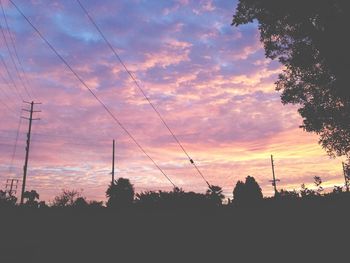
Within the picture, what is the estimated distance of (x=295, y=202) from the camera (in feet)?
50.2

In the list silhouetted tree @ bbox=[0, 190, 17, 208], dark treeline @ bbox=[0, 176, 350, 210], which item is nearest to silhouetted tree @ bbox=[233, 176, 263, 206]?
dark treeline @ bbox=[0, 176, 350, 210]

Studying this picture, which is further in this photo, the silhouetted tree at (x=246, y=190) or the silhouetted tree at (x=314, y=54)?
the silhouetted tree at (x=246, y=190)

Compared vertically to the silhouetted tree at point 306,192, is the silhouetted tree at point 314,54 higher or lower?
higher

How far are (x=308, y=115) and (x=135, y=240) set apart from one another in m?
9.53

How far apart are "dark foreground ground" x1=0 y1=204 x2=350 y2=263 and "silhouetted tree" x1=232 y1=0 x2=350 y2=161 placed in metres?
Answer: 4.70

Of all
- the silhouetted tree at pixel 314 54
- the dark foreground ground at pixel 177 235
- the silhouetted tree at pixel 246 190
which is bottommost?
the dark foreground ground at pixel 177 235

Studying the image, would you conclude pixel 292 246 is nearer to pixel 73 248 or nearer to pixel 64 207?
pixel 73 248

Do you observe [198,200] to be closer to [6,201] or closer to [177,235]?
[177,235]

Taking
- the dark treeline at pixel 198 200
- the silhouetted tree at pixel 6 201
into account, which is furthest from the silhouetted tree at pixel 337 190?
the silhouetted tree at pixel 6 201

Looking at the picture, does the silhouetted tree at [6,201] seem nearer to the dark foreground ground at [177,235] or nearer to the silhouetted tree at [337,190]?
the dark foreground ground at [177,235]

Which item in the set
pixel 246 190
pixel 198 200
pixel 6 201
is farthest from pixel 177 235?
pixel 246 190

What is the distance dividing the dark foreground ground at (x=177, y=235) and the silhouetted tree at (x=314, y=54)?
4701mm

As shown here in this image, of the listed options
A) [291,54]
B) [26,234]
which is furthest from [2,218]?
[291,54]

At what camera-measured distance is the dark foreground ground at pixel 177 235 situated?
14.1 m
